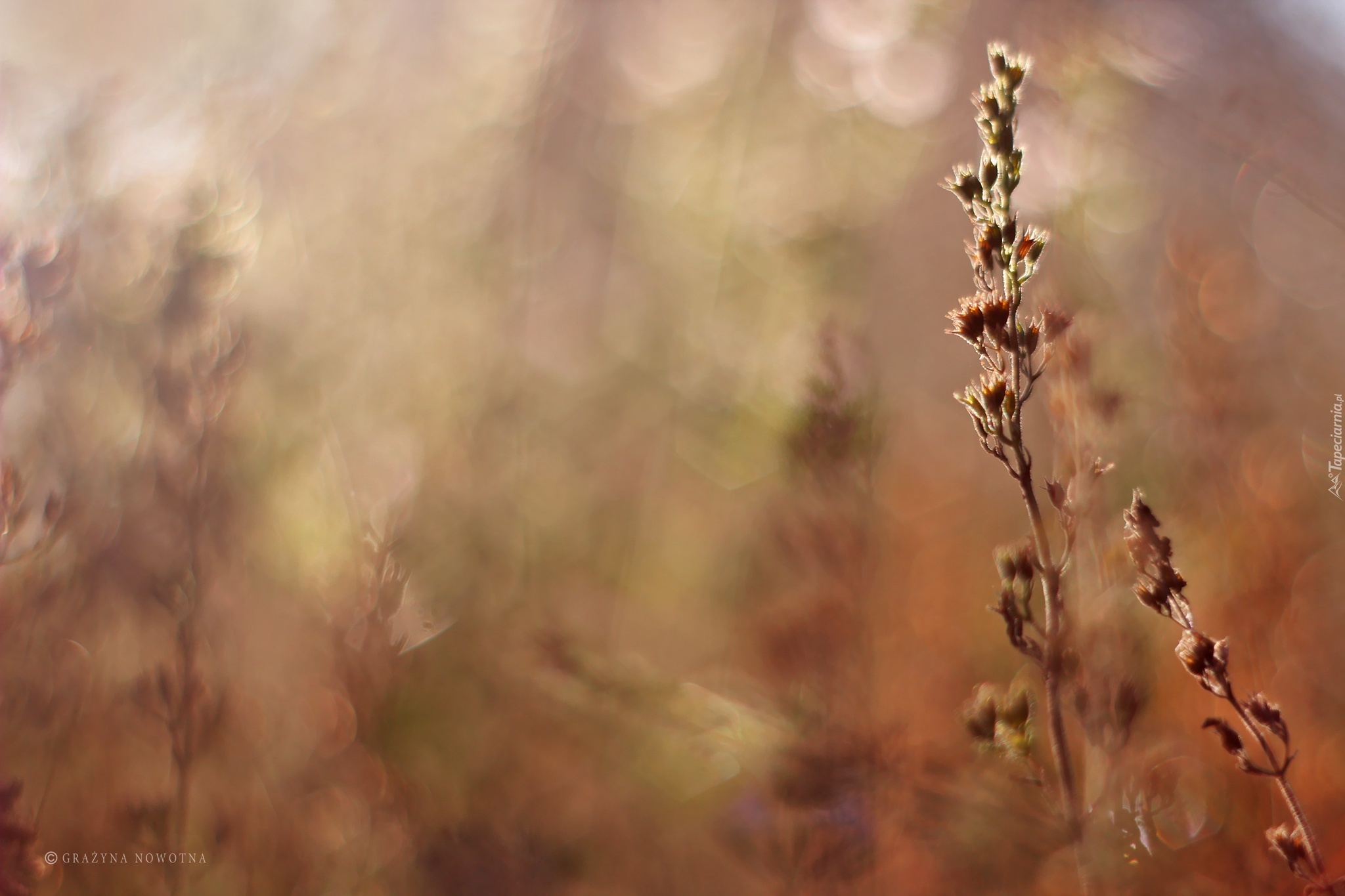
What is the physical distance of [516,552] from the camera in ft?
8.34

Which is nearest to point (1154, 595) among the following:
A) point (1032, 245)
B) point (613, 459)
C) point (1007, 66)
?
point (1032, 245)

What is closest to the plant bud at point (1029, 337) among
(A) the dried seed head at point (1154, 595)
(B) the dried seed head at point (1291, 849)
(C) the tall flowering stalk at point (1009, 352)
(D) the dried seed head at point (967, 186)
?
(C) the tall flowering stalk at point (1009, 352)

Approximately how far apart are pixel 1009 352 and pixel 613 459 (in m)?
2.42

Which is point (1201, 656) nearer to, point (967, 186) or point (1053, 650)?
point (1053, 650)

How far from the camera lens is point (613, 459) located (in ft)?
10.5

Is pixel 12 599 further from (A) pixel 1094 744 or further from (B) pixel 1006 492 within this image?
(B) pixel 1006 492

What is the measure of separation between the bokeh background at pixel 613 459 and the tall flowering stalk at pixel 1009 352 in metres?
0.26

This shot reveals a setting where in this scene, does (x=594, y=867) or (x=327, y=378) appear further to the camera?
(x=327, y=378)

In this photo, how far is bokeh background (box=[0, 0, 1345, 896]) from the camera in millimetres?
1599

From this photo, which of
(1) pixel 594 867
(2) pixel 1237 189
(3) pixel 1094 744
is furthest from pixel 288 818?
(2) pixel 1237 189

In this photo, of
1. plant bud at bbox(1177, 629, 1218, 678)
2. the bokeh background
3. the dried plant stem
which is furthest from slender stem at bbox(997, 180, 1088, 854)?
the bokeh background

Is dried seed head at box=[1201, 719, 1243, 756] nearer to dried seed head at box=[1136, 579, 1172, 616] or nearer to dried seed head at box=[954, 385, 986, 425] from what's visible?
dried seed head at box=[1136, 579, 1172, 616]

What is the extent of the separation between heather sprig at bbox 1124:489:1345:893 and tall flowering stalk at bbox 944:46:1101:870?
0.26 ft

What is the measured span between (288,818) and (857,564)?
1.60 metres
